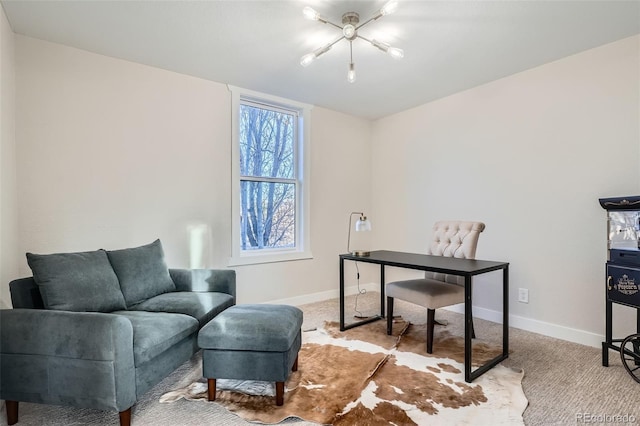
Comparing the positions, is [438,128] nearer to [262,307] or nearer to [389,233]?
[389,233]

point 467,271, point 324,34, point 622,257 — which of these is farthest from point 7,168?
point 622,257

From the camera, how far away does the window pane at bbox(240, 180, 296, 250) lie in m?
3.69

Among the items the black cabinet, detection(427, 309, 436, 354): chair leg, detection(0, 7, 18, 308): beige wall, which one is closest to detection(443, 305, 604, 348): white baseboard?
the black cabinet

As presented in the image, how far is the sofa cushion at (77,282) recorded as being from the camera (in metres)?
1.90

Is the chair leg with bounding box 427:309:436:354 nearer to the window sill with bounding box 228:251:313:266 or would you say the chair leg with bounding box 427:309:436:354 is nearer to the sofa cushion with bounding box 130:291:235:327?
the sofa cushion with bounding box 130:291:235:327

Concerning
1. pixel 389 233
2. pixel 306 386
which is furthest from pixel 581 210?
pixel 306 386

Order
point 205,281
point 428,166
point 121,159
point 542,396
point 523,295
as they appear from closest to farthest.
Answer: point 542,396
point 205,281
point 121,159
point 523,295
point 428,166

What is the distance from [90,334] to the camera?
155cm

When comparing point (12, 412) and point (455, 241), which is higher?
point (455, 241)

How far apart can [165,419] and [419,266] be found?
5.94ft

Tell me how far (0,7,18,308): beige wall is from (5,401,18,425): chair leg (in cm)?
60

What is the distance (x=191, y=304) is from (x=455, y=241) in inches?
88.0

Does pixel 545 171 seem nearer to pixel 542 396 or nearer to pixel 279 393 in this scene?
pixel 542 396

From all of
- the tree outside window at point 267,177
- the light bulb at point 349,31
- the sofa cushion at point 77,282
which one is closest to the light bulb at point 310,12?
the light bulb at point 349,31
